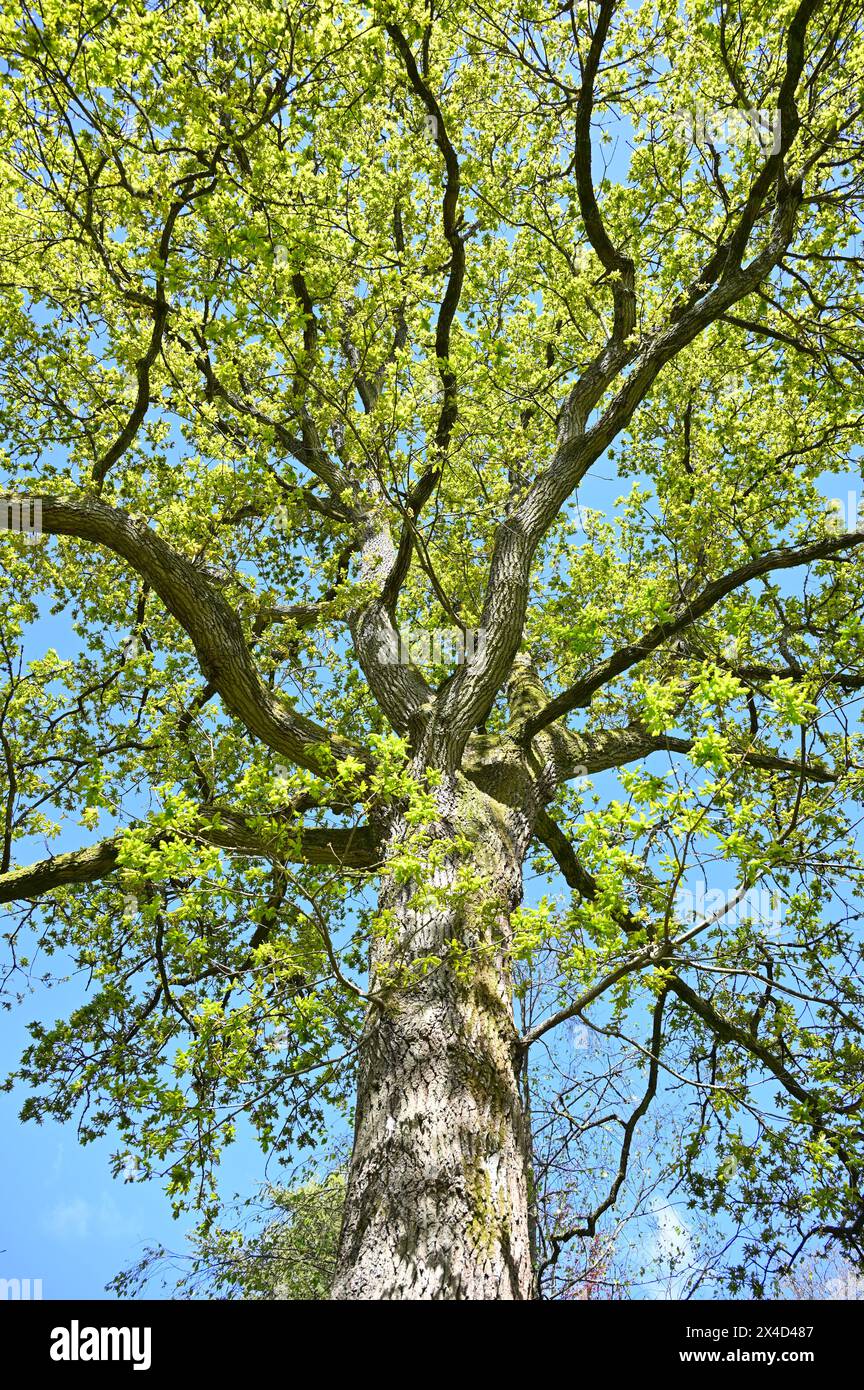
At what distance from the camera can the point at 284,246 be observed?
526cm

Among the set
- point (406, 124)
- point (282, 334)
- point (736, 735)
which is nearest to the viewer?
point (736, 735)

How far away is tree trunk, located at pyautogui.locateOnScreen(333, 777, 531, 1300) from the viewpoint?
3699mm

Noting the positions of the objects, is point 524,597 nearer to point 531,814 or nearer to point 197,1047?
point 531,814

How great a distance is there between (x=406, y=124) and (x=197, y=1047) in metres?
8.41

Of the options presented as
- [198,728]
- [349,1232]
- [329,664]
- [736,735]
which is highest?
[329,664]

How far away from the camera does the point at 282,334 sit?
5223mm

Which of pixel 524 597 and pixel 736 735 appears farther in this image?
pixel 524 597

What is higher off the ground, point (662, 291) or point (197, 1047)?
point (662, 291)

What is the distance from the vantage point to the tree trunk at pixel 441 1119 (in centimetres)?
370

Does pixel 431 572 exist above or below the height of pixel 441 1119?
above

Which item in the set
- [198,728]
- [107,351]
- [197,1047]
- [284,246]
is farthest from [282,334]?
[107,351]

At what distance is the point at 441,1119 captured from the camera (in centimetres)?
419

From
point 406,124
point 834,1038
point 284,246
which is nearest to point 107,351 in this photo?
point 406,124
